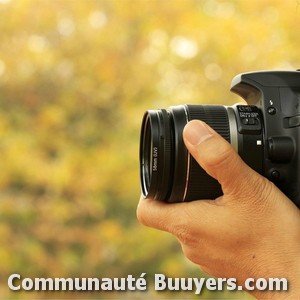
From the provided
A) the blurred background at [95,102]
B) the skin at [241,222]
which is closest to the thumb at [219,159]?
the skin at [241,222]

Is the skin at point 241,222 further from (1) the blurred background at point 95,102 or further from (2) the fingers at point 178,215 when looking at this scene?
(1) the blurred background at point 95,102

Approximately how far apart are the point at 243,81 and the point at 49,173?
1.45 meters

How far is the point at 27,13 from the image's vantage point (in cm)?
221

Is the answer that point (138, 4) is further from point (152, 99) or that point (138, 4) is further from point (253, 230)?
point (253, 230)

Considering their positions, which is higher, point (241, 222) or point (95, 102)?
point (95, 102)

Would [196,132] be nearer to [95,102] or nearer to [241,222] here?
[241,222]

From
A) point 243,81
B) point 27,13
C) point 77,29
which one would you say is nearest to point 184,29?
point 77,29

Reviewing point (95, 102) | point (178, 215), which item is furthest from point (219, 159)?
point (95, 102)

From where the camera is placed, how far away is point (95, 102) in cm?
222

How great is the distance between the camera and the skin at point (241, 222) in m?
0.67

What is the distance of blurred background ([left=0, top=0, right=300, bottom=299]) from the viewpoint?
2.15m

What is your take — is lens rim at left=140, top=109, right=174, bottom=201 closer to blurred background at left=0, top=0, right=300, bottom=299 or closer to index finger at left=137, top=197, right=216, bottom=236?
index finger at left=137, top=197, right=216, bottom=236

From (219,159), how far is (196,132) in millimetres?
41

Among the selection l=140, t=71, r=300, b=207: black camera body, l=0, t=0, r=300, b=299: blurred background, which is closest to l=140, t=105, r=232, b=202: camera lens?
l=140, t=71, r=300, b=207: black camera body
